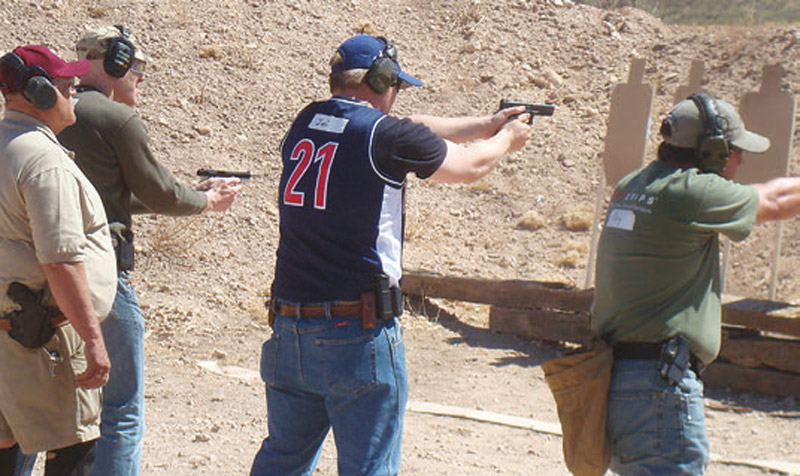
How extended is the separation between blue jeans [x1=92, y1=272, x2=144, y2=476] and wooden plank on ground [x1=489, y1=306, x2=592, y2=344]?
15.6 ft

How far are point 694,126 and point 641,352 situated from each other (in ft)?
2.60

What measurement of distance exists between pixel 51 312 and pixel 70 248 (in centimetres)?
27

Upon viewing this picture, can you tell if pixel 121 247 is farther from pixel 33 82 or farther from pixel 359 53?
pixel 359 53

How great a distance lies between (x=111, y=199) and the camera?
4023 mm

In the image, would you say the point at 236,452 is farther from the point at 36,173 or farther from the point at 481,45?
the point at 481,45

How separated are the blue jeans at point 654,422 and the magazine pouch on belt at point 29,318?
1897 millimetres

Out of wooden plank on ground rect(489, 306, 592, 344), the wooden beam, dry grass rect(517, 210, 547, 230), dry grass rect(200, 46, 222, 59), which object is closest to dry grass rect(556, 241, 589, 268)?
dry grass rect(517, 210, 547, 230)

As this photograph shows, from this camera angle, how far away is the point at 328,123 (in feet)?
10.9

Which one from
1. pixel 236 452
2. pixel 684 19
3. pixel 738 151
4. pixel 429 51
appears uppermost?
pixel 684 19

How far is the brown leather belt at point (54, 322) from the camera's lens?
336cm

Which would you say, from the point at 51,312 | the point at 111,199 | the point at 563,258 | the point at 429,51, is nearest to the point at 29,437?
the point at 51,312

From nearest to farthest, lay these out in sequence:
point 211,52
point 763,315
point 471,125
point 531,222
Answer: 1. point 471,125
2. point 763,315
3. point 531,222
4. point 211,52

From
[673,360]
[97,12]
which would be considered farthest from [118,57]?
[97,12]

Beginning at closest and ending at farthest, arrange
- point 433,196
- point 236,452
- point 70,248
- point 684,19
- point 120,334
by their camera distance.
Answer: point 70,248
point 120,334
point 236,452
point 433,196
point 684,19
